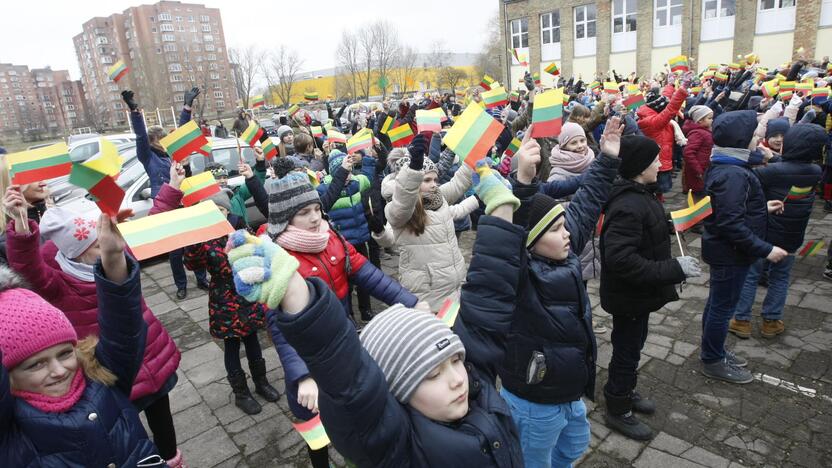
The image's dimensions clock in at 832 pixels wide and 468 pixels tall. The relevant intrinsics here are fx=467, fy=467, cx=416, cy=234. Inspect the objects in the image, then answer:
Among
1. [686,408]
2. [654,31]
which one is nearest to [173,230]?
[686,408]

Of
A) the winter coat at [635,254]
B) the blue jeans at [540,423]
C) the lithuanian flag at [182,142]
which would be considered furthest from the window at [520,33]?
the blue jeans at [540,423]

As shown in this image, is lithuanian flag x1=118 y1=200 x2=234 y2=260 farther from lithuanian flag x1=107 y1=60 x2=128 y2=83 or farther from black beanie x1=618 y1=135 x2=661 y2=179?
lithuanian flag x1=107 y1=60 x2=128 y2=83

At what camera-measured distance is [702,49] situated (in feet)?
96.8

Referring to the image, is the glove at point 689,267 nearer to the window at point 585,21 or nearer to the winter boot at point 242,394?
the winter boot at point 242,394

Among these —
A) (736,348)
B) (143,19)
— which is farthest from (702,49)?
(143,19)

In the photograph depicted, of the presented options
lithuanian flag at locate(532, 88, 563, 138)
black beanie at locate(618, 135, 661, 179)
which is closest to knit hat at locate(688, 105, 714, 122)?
black beanie at locate(618, 135, 661, 179)

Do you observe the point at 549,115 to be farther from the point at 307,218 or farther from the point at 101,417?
the point at 101,417

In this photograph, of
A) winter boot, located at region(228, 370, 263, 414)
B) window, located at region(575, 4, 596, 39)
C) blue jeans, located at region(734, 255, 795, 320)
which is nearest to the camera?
winter boot, located at region(228, 370, 263, 414)

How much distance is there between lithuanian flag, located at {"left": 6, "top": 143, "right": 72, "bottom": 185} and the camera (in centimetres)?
213

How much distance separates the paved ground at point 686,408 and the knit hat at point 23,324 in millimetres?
2079

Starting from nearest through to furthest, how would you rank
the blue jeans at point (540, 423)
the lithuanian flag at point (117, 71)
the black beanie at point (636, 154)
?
the blue jeans at point (540, 423), the black beanie at point (636, 154), the lithuanian flag at point (117, 71)

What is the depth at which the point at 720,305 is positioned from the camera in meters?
3.75

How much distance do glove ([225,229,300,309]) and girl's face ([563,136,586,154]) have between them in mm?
3928

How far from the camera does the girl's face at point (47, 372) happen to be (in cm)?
160
